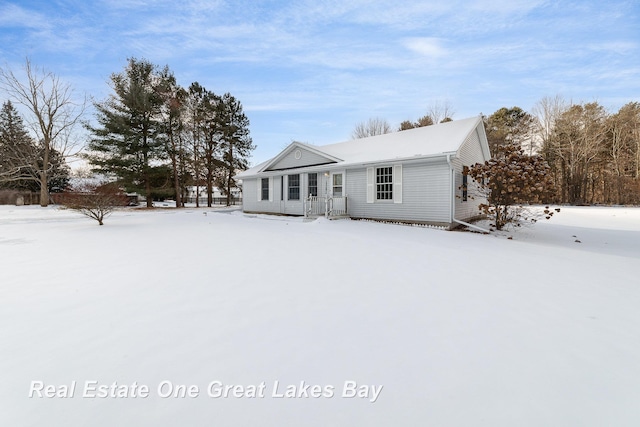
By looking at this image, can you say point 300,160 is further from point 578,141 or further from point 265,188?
point 578,141

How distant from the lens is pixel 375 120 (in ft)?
105

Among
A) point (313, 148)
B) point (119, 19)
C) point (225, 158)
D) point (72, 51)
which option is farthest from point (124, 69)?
point (313, 148)

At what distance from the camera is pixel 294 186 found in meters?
15.1

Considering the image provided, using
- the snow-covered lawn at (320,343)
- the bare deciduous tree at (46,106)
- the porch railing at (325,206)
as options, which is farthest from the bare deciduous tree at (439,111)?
the bare deciduous tree at (46,106)

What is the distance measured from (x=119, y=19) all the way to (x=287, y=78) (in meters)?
8.51

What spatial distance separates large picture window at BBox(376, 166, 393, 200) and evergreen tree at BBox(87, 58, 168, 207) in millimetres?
20332

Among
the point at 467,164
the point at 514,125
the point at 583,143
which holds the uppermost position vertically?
the point at 514,125

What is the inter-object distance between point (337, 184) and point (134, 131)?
19.5 metres

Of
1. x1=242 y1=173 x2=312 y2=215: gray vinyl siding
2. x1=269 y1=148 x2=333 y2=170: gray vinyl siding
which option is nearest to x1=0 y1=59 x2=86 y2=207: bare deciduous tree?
x1=242 y1=173 x2=312 y2=215: gray vinyl siding

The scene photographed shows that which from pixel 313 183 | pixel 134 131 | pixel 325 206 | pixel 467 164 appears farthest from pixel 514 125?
pixel 134 131

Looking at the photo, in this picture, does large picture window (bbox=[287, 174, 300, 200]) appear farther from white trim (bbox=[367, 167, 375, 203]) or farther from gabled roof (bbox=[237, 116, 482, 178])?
white trim (bbox=[367, 167, 375, 203])

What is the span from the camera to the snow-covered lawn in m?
1.68

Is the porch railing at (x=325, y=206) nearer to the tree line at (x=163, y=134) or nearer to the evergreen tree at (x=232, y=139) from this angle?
the tree line at (x=163, y=134)

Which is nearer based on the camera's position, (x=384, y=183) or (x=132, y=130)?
(x=384, y=183)
